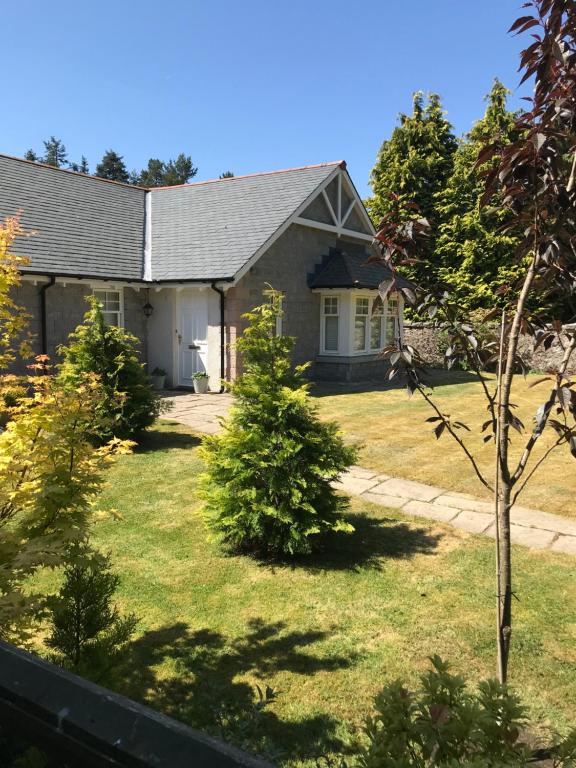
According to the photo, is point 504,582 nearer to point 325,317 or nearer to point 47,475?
point 47,475

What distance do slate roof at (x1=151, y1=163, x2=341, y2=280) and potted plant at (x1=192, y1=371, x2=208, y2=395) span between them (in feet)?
8.92

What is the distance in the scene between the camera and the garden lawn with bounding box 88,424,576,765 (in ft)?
11.4

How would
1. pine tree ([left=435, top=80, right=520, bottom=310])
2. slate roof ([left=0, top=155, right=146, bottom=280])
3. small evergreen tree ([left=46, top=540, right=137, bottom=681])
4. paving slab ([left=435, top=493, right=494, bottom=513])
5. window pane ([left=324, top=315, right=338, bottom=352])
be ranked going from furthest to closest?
pine tree ([left=435, top=80, right=520, bottom=310]) → window pane ([left=324, top=315, right=338, bottom=352]) → slate roof ([left=0, top=155, right=146, bottom=280]) → paving slab ([left=435, top=493, right=494, bottom=513]) → small evergreen tree ([left=46, top=540, right=137, bottom=681])

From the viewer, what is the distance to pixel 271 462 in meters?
5.41

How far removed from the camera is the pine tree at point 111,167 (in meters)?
74.3

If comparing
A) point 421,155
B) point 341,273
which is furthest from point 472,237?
point 341,273

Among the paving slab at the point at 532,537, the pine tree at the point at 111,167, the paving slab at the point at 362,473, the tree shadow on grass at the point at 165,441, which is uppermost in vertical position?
the pine tree at the point at 111,167

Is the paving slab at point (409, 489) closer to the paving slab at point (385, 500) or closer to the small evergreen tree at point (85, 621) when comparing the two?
the paving slab at point (385, 500)

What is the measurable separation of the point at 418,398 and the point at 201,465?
8484 millimetres

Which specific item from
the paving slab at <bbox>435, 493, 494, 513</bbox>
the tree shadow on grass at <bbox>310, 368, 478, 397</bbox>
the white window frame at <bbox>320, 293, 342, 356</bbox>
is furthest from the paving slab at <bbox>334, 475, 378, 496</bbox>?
the white window frame at <bbox>320, 293, 342, 356</bbox>

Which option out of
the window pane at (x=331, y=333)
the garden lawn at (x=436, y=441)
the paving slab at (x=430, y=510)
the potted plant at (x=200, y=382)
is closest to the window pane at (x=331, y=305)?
the window pane at (x=331, y=333)

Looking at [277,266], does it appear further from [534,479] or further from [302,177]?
[534,479]

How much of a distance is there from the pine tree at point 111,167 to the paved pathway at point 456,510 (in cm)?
7583

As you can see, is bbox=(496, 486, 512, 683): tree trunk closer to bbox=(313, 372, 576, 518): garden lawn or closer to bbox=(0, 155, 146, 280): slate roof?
bbox=(313, 372, 576, 518): garden lawn
